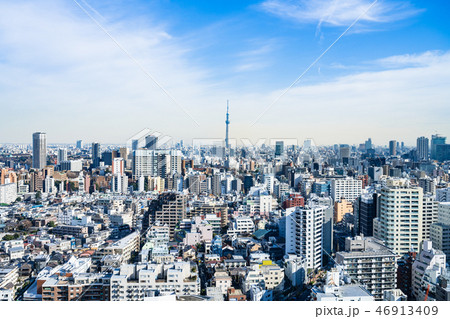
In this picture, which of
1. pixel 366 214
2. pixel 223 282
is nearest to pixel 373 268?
pixel 223 282

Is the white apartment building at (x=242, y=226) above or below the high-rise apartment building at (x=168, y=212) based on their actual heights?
below

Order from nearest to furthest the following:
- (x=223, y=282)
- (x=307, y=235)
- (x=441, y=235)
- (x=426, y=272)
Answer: (x=426, y=272)
(x=223, y=282)
(x=307, y=235)
(x=441, y=235)

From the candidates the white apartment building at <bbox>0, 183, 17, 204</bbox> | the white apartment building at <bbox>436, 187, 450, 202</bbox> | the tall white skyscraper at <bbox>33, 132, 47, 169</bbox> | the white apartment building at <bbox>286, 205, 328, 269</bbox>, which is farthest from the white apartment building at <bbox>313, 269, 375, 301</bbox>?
the white apartment building at <bbox>0, 183, 17, 204</bbox>

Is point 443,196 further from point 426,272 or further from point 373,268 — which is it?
point 426,272

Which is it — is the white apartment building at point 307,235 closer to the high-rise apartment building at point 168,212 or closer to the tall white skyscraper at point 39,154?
the high-rise apartment building at point 168,212

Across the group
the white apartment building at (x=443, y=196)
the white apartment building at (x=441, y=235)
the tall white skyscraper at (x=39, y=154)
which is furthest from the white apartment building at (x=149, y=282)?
the white apartment building at (x=443, y=196)

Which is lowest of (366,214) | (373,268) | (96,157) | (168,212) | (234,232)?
(234,232)
